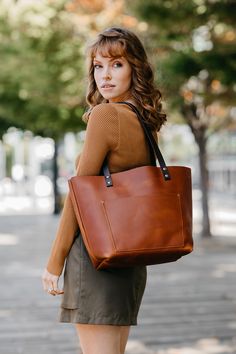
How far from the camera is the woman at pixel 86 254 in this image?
93.4 inches

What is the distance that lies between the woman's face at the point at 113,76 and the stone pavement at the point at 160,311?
3167 mm

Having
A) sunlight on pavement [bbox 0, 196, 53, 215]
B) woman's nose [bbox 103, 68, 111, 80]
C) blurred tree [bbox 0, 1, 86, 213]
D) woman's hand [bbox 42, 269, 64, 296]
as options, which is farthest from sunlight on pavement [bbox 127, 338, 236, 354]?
sunlight on pavement [bbox 0, 196, 53, 215]

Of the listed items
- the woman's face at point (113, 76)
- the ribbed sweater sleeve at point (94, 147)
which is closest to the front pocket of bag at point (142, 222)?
the ribbed sweater sleeve at point (94, 147)

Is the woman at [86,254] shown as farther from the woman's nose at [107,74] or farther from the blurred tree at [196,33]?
the blurred tree at [196,33]

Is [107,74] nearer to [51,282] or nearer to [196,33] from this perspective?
[51,282]

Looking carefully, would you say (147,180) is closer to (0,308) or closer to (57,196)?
(0,308)

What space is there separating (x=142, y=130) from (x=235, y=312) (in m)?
4.74

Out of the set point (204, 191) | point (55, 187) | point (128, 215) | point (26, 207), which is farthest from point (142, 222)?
point (26, 207)

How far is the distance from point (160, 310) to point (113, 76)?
478 centimetres

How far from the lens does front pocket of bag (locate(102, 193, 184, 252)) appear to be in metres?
2.29

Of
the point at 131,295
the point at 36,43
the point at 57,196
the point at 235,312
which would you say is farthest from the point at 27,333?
the point at 57,196

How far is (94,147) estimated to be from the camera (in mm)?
2359

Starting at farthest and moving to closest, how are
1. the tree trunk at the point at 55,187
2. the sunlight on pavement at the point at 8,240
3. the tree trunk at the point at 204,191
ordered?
1. the tree trunk at the point at 55,187
2. the tree trunk at the point at 204,191
3. the sunlight on pavement at the point at 8,240

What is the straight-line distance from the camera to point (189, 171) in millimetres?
2473
